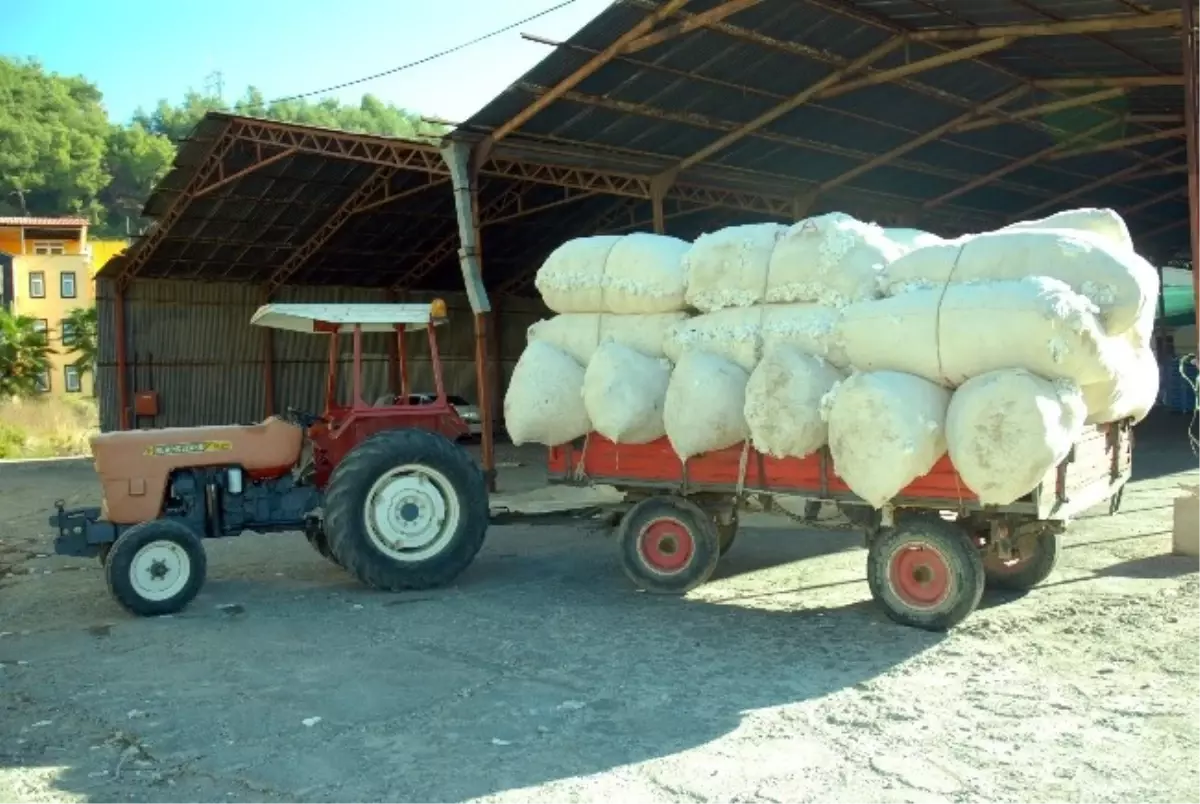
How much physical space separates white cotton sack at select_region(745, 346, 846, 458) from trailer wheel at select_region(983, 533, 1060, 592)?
1.99 m

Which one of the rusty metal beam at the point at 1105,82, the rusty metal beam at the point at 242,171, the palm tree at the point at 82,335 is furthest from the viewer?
the palm tree at the point at 82,335

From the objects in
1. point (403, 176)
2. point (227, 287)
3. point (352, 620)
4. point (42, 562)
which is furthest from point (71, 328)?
point (352, 620)

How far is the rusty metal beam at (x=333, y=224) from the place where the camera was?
20234 millimetres

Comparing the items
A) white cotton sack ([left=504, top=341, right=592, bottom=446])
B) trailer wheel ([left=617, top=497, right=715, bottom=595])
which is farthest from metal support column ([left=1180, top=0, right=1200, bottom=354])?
white cotton sack ([left=504, top=341, right=592, bottom=446])

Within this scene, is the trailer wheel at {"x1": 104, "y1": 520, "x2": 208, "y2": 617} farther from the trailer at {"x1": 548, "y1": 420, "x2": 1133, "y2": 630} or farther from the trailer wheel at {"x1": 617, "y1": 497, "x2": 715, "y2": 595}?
the trailer wheel at {"x1": 617, "y1": 497, "x2": 715, "y2": 595}

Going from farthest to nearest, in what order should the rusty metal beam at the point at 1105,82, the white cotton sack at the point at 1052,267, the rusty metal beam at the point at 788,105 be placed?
1. the rusty metal beam at the point at 1105,82
2. the rusty metal beam at the point at 788,105
3. the white cotton sack at the point at 1052,267

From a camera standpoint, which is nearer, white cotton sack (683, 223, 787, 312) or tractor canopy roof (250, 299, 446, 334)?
white cotton sack (683, 223, 787, 312)

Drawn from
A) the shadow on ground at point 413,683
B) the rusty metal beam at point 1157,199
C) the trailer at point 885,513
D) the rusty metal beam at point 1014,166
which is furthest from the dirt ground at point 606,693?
the rusty metal beam at point 1157,199

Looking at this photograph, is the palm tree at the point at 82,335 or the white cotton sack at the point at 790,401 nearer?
the white cotton sack at the point at 790,401

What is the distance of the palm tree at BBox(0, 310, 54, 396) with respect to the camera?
104 feet

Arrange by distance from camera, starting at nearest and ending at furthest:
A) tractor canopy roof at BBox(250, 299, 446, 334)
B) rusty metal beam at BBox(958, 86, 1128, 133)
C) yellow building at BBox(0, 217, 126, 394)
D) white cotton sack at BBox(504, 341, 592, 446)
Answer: white cotton sack at BBox(504, 341, 592, 446)
tractor canopy roof at BBox(250, 299, 446, 334)
rusty metal beam at BBox(958, 86, 1128, 133)
yellow building at BBox(0, 217, 126, 394)

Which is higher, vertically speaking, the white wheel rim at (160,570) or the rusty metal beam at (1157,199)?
the rusty metal beam at (1157,199)

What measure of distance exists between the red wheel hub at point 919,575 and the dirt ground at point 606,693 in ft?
0.84

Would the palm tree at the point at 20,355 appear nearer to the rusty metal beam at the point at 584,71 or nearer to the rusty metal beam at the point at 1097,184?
the rusty metal beam at the point at 584,71
